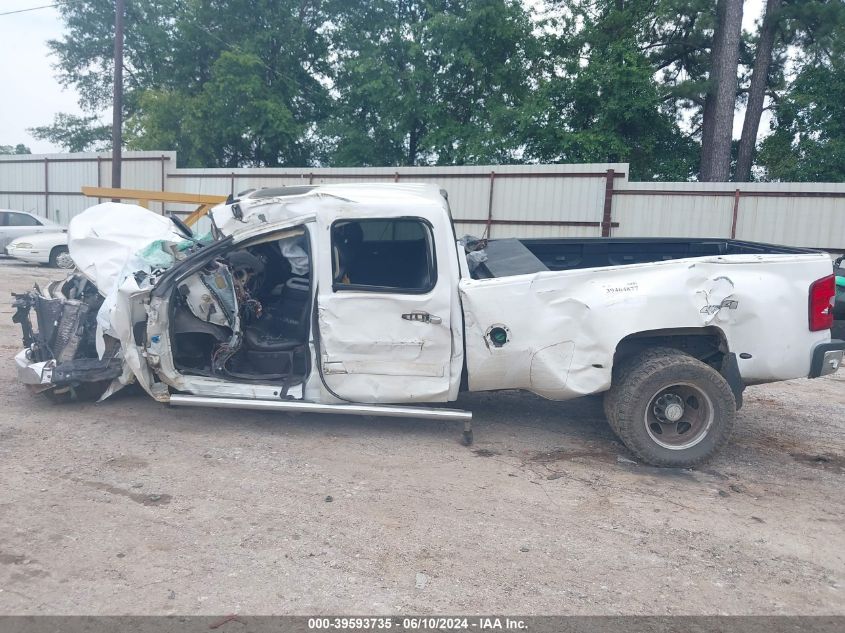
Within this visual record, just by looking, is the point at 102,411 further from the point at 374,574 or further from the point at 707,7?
the point at 707,7

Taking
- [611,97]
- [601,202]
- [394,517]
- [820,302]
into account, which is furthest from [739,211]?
[394,517]

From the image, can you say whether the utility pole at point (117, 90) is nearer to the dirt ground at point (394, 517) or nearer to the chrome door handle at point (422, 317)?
the dirt ground at point (394, 517)

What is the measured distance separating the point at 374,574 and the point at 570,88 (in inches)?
744

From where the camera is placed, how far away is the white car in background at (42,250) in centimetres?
1667

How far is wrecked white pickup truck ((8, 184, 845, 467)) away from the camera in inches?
193

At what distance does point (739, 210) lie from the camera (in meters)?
13.9

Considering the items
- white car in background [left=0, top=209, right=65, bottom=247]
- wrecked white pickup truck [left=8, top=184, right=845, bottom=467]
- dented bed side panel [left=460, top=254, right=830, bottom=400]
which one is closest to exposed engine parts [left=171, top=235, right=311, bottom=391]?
wrecked white pickup truck [left=8, top=184, right=845, bottom=467]

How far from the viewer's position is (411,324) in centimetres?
513

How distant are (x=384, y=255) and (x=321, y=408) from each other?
4.71 feet

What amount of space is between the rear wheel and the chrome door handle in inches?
564

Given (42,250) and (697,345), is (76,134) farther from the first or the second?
(697,345)

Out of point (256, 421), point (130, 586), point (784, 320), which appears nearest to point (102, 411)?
point (256, 421)

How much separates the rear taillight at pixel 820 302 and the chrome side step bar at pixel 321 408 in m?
2.47

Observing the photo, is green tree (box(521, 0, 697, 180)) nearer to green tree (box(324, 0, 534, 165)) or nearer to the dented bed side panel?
green tree (box(324, 0, 534, 165))
